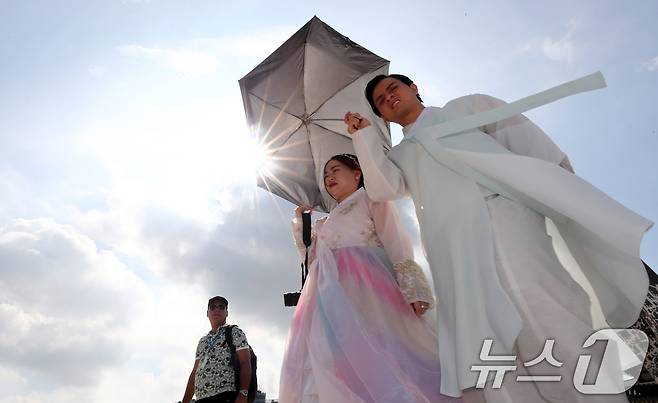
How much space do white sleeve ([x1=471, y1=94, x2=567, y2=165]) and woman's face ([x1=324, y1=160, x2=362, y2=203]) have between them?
4.23 feet

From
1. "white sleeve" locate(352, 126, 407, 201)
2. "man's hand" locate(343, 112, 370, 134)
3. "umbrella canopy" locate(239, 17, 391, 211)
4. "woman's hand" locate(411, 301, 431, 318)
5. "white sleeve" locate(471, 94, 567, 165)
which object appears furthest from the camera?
"umbrella canopy" locate(239, 17, 391, 211)

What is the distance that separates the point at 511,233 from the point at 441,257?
1.16 feet

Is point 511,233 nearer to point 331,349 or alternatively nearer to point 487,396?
point 487,396

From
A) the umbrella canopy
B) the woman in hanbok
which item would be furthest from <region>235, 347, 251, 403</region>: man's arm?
the woman in hanbok

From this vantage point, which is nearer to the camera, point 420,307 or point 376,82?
point 420,307

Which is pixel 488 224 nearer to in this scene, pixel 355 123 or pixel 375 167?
pixel 375 167

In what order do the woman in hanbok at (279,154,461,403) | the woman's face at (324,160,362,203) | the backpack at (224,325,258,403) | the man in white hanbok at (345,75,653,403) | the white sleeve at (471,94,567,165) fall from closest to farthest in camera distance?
the man in white hanbok at (345,75,653,403) < the white sleeve at (471,94,567,165) < the woman in hanbok at (279,154,461,403) < the woman's face at (324,160,362,203) < the backpack at (224,325,258,403)

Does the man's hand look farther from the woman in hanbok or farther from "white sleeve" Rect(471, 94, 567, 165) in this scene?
the woman in hanbok

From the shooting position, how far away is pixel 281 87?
4.98 meters

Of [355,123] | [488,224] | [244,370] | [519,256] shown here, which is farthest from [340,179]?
[244,370]

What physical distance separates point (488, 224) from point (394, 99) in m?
1.16

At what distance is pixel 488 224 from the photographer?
221cm

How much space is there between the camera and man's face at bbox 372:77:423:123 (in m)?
3.02

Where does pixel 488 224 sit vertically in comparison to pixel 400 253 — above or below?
below
